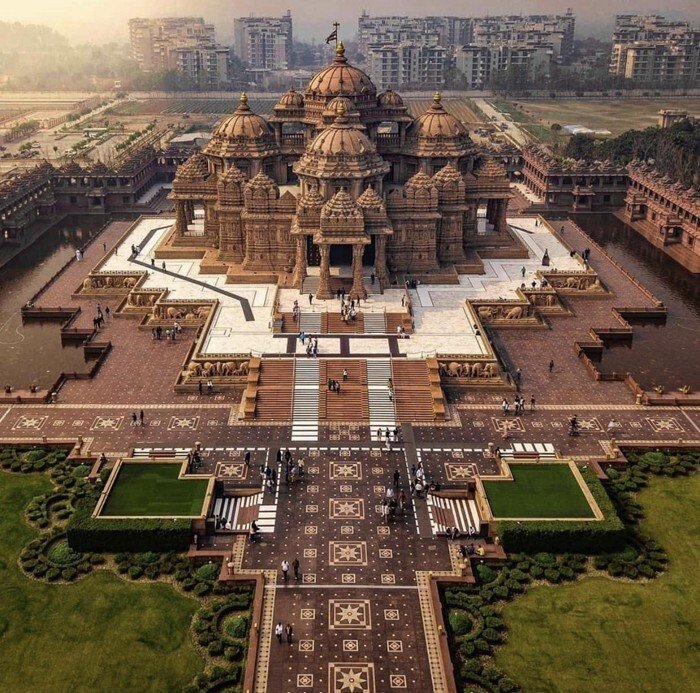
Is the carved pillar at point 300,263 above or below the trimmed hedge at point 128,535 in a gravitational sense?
above

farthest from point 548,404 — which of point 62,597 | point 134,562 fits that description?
point 62,597

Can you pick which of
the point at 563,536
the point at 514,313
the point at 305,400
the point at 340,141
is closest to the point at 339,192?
the point at 340,141

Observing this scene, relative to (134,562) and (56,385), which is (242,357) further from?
(134,562)

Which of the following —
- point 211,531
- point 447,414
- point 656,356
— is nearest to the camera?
point 211,531

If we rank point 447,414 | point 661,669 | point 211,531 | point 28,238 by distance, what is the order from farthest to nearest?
point 28,238, point 447,414, point 211,531, point 661,669

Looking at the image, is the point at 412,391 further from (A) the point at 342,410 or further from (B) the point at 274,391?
(B) the point at 274,391

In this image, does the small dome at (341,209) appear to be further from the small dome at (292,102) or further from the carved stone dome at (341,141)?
the small dome at (292,102)

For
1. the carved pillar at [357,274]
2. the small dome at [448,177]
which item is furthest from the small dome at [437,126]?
the carved pillar at [357,274]

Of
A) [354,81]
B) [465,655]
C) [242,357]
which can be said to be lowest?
[465,655]
